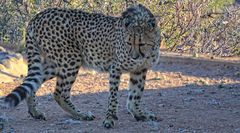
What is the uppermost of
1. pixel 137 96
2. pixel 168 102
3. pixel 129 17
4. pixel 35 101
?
pixel 129 17

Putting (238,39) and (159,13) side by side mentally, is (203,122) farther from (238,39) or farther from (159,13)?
(238,39)

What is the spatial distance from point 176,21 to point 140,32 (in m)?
10.2

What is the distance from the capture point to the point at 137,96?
6.62 meters

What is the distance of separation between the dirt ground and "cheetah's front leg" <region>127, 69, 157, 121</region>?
0.37ft

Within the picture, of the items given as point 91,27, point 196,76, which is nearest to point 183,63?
point 196,76

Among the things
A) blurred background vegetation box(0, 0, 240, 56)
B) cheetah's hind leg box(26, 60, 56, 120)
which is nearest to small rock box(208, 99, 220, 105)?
cheetah's hind leg box(26, 60, 56, 120)

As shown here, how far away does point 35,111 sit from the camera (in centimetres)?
658

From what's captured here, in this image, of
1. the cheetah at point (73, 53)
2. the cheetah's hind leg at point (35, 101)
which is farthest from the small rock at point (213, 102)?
the cheetah's hind leg at point (35, 101)

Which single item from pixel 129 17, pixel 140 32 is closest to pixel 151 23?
pixel 140 32

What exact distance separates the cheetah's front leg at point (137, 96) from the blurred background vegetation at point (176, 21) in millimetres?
8408

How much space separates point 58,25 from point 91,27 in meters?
0.38

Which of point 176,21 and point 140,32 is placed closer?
point 140,32

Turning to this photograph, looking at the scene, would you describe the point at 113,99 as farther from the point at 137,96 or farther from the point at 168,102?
the point at 168,102

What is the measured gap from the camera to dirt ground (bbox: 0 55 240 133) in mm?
6004
